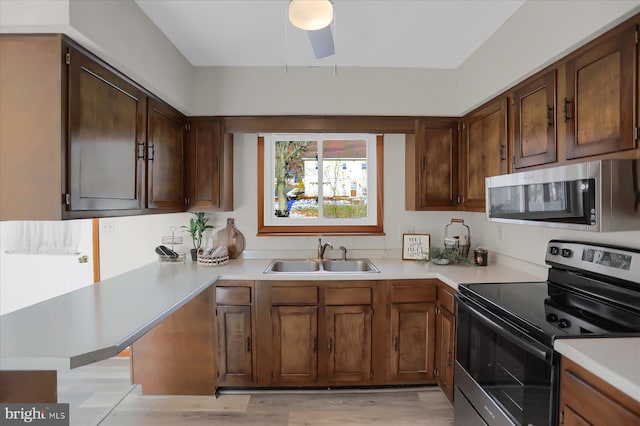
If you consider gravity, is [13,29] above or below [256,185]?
above

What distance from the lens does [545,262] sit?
197 centimetres

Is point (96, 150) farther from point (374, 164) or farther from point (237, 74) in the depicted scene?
point (374, 164)

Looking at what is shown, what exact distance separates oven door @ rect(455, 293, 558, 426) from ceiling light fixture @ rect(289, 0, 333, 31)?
152 cm

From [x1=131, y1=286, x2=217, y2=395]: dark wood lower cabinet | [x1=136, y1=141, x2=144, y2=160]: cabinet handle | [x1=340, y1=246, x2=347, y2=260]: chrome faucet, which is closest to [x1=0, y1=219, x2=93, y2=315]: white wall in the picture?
[x1=131, y1=286, x2=217, y2=395]: dark wood lower cabinet

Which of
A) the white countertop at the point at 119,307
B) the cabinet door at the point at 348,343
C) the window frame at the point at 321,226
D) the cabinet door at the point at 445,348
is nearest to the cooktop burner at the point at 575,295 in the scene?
the white countertop at the point at 119,307

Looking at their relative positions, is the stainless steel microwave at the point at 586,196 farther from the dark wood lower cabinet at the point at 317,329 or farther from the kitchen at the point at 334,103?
the dark wood lower cabinet at the point at 317,329

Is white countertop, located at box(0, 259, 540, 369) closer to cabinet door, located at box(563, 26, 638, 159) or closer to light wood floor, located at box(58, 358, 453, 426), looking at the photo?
light wood floor, located at box(58, 358, 453, 426)

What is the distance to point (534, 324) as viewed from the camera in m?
1.29

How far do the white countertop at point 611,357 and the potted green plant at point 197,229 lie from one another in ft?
8.31

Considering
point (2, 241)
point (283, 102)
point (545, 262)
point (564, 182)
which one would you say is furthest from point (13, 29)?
point (545, 262)

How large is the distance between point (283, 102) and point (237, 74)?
45 cm

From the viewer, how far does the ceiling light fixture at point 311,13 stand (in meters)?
1.26

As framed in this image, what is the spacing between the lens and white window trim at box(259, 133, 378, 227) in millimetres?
2986

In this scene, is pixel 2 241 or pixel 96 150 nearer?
pixel 96 150
